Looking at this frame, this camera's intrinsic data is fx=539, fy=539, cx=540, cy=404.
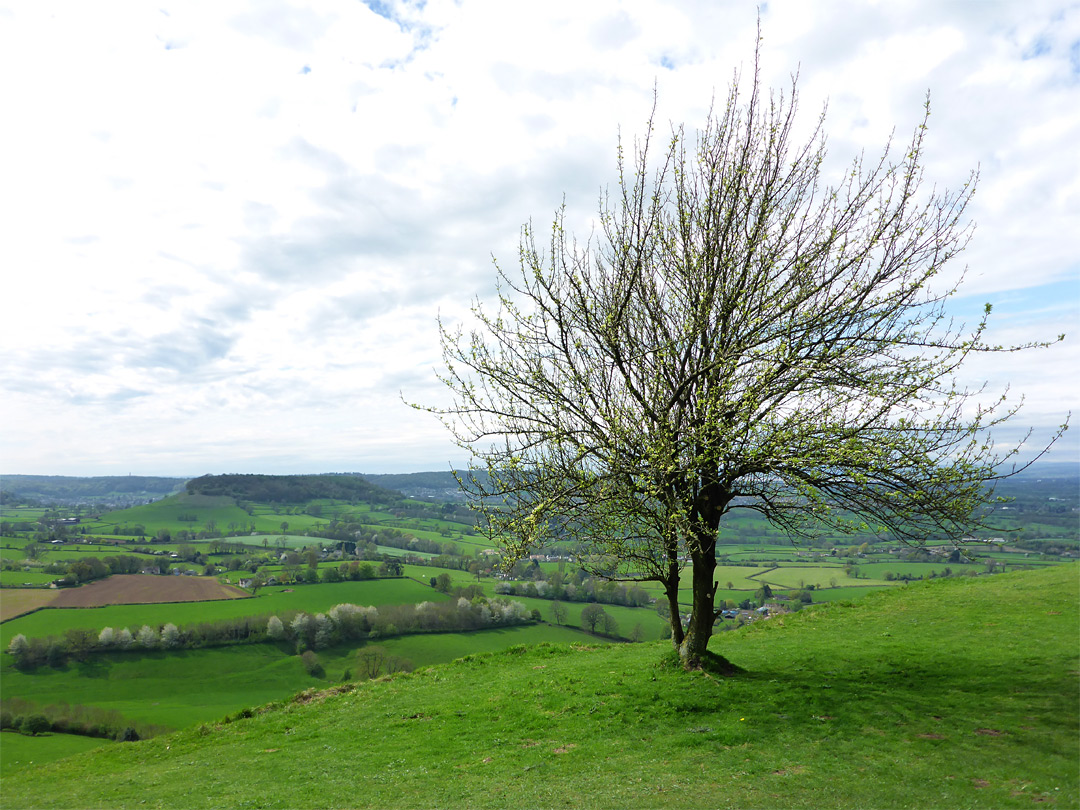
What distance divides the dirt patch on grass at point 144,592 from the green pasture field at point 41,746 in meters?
35.5

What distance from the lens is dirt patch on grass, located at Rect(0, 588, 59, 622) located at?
6888cm

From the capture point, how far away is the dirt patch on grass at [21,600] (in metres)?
68.9

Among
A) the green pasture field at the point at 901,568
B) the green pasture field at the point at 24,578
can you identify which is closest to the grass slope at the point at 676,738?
the green pasture field at the point at 901,568

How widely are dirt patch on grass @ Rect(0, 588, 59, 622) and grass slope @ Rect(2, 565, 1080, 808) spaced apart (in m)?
74.7

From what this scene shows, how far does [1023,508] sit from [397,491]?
171 meters

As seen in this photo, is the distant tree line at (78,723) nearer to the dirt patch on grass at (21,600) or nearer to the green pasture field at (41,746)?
the green pasture field at (41,746)

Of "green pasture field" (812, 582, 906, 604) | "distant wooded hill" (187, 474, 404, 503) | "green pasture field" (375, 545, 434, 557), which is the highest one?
"distant wooded hill" (187, 474, 404, 503)

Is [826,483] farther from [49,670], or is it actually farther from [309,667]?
[49,670]

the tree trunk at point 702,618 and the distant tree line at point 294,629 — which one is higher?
the tree trunk at point 702,618

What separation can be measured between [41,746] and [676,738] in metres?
52.7

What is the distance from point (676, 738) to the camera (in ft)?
37.3

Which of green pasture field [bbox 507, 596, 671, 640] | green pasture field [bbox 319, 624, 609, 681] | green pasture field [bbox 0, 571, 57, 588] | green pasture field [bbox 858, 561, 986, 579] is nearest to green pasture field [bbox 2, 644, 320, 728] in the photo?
green pasture field [bbox 319, 624, 609, 681]

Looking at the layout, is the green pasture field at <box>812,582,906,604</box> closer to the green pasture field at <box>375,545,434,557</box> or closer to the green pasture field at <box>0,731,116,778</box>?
the green pasture field at <box>0,731,116,778</box>

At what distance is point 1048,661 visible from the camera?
46.4 feet
